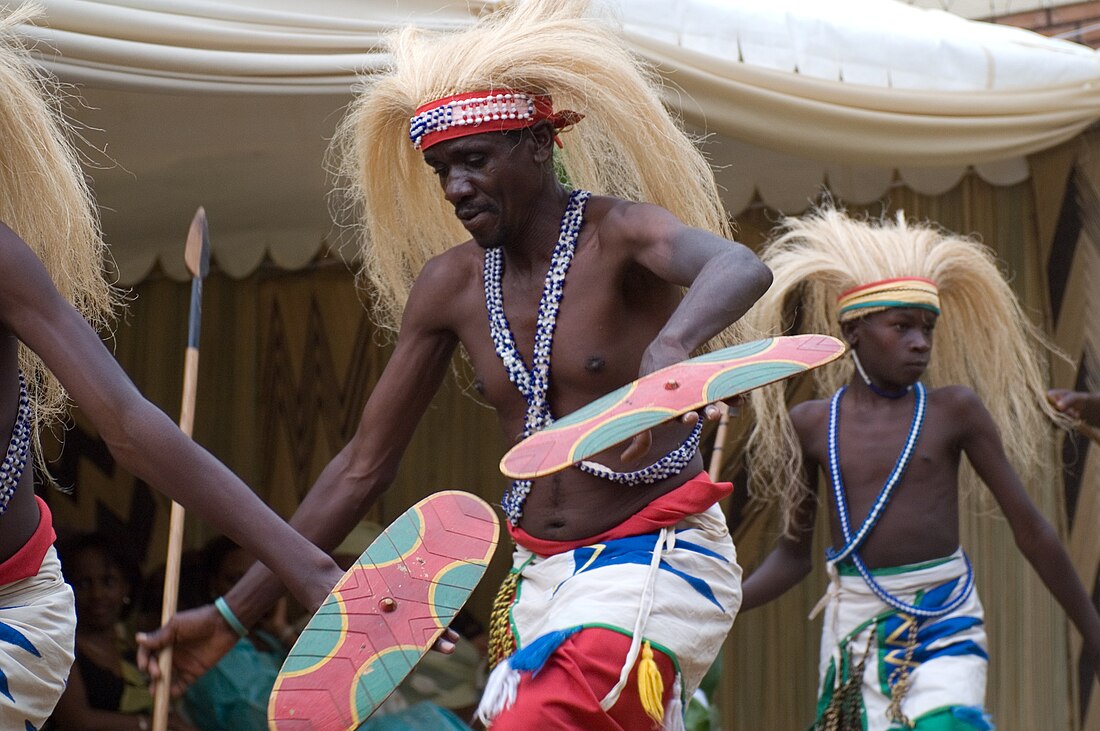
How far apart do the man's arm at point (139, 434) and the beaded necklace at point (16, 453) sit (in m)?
0.25

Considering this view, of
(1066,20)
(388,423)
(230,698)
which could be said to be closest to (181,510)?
(388,423)

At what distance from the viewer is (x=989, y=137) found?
614 centimetres

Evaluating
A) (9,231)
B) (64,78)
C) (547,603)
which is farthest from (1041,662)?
(9,231)

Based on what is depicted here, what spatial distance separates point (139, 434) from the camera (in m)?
2.73

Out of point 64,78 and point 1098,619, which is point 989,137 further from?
point 64,78

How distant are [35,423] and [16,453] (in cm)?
48

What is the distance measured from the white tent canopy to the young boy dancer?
0.61 m

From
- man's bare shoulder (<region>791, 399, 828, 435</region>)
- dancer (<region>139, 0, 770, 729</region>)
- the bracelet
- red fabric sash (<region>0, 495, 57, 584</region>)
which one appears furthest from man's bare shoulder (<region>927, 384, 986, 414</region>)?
red fabric sash (<region>0, 495, 57, 584</region>)

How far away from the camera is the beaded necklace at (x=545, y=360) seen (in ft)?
10.7

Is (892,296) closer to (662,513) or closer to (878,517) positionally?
(878,517)

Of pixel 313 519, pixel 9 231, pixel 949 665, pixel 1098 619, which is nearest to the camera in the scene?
pixel 9 231

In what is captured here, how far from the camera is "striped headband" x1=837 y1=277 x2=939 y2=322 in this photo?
513 cm

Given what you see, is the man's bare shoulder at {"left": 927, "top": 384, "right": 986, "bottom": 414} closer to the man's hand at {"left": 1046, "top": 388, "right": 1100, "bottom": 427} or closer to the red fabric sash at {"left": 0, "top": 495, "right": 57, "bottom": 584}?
the man's hand at {"left": 1046, "top": 388, "right": 1100, "bottom": 427}

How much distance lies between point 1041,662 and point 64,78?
427cm
